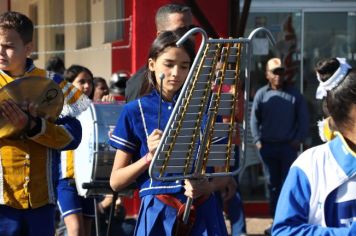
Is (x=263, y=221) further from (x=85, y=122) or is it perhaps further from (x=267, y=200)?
(x=85, y=122)

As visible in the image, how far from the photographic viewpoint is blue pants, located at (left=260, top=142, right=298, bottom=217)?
10891 mm

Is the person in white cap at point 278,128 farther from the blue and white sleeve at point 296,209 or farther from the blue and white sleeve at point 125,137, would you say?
the blue and white sleeve at point 296,209

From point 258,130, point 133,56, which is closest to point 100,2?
point 133,56

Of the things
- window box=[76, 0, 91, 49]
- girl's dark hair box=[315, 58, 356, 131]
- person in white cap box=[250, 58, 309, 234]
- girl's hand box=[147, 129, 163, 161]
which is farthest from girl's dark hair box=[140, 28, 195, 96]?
window box=[76, 0, 91, 49]

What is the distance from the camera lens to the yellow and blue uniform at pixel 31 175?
4883 millimetres

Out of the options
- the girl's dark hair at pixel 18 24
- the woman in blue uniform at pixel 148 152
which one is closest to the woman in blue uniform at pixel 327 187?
the woman in blue uniform at pixel 148 152

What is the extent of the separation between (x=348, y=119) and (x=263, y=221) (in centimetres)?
804

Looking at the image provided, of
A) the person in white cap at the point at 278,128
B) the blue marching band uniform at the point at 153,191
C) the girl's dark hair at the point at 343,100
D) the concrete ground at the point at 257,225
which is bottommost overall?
the concrete ground at the point at 257,225

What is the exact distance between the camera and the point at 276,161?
11.0 metres

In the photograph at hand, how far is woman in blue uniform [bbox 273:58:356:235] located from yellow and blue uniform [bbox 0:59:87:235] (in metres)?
1.69

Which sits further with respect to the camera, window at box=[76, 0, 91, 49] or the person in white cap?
window at box=[76, 0, 91, 49]

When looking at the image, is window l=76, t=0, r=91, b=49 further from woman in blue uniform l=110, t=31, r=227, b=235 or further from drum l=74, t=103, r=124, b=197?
woman in blue uniform l=110, t=31, r=227, b=235

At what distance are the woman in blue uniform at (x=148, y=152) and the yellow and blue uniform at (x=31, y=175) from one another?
18.7 inches

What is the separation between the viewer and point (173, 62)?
4535 millimetres
